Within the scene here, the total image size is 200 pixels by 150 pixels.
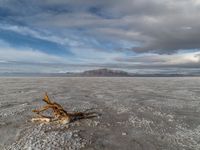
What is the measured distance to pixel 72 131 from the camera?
995 cm

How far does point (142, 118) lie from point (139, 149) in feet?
15.5

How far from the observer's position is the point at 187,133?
10.2 metres

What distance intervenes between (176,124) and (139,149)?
487cm

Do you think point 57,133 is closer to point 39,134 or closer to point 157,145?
point 39,134

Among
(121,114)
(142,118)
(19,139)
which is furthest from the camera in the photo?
(121,114)

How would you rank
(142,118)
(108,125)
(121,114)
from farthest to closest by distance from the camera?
(121,114) → (142,118) → (108,125)

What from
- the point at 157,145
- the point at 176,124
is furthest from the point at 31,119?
the point at 176,124

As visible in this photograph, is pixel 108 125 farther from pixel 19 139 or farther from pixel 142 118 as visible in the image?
pixel 19 139

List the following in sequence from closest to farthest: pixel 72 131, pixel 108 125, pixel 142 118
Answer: pixel 72 131 < pixel 108 125 < pixel 142 118

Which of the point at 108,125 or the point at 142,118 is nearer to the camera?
the point at 108,125

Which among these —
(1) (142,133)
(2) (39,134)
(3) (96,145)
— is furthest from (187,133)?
(2) (39,134)

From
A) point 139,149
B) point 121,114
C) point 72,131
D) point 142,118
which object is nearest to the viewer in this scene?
point 139,149

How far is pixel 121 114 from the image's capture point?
13914 millimetres

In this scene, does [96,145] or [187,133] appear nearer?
[96,145]
